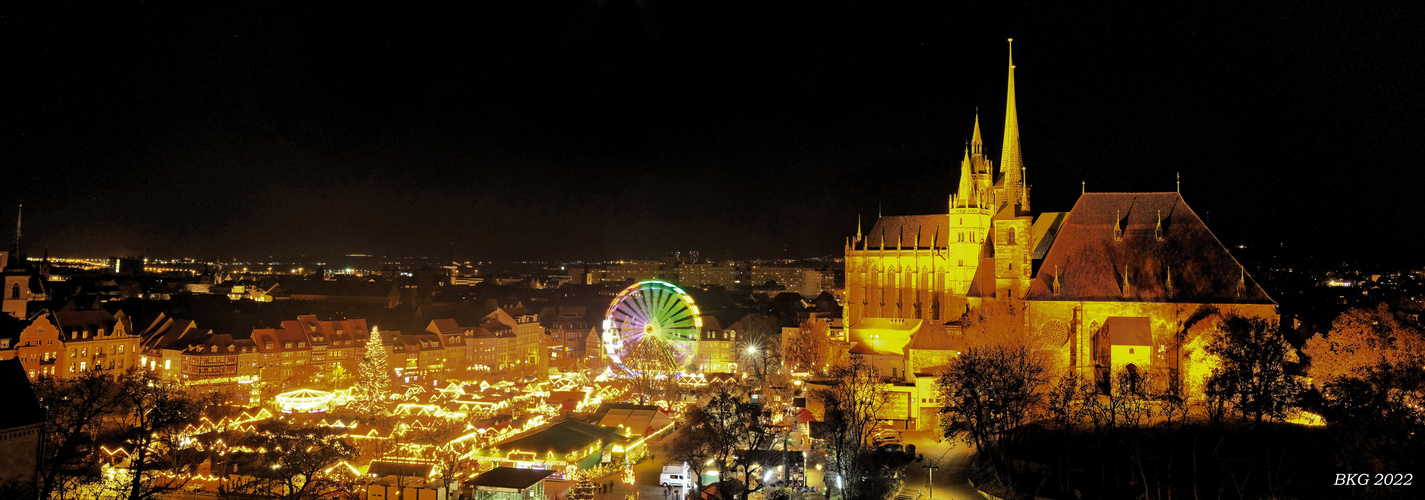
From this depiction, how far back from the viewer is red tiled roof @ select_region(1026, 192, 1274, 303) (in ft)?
130

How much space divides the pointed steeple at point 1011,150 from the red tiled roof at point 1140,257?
752 centimetres

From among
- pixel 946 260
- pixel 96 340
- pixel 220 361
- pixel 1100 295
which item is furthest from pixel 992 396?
pixel 96 340

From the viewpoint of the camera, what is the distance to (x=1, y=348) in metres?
50.2

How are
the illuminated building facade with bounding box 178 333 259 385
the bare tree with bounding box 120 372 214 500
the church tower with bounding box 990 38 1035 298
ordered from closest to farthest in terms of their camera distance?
the bare tree with bounding box 120 372 214 500 → the church tower with bounding box 990 38 1035 298 → the illuminated building facade with bounding box 178 333 259 385

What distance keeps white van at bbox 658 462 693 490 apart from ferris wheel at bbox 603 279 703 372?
26.1 metres

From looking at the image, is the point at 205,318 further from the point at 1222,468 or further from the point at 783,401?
the point at 1222,468

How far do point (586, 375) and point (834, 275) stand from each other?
115 m

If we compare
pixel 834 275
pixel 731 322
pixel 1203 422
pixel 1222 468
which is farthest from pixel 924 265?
pixel 834 275

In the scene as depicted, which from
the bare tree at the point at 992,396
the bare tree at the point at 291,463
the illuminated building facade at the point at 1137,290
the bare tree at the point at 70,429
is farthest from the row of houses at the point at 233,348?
the illuminated building facade at the point at 1137,290

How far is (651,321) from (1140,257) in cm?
3059

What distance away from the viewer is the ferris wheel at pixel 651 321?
60.2 meters

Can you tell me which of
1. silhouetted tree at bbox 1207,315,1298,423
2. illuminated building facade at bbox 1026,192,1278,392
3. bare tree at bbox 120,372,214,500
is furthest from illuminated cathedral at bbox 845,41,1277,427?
bare tree at bbox 120,372,214,500

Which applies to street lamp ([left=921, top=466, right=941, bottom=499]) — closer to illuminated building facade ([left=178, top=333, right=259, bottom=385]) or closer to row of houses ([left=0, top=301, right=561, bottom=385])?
row of houses ([left=0, top=301, right=561, bottom=385])

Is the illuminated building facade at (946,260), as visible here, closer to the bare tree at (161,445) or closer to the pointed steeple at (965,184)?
the pointed steeple at (965,184)
